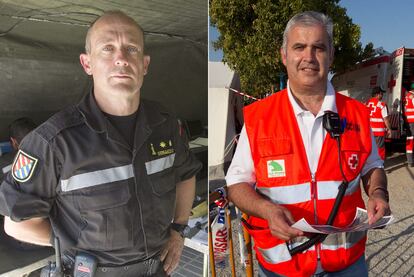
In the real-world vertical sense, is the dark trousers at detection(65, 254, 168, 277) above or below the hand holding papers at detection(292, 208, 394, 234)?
below

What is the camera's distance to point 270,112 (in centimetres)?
170

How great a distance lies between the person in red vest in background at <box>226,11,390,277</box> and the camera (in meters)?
1.59

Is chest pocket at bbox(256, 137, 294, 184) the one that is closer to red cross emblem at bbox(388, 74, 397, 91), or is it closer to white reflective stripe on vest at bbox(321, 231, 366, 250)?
white reflective stripe on vest at bbox(321, 231, 366, 250)

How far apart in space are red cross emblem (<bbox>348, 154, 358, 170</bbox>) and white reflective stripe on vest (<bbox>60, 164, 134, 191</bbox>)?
0.99 meters

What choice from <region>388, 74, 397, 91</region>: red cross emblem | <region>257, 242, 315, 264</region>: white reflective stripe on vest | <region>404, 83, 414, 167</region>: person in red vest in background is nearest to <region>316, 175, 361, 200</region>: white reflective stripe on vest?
<region>257, 242, 315, 264</region>: white reflective stripe on vest

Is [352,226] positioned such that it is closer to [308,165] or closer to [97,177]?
[308,165]

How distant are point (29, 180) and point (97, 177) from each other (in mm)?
176

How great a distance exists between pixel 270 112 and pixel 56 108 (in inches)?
38.4

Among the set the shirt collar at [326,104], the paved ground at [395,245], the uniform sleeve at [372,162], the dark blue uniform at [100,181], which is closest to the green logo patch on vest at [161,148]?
the dark blue uniform at [100,181]

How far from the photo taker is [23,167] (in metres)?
0.95

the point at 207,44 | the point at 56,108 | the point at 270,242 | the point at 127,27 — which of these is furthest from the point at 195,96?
the point at 270,242

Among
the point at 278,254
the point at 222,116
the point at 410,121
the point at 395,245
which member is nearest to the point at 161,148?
the point at 278,254

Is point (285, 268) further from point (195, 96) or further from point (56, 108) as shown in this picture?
point (56, 108)

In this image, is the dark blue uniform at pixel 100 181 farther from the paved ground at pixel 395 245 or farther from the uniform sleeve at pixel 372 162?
the paved ground at pixel 395 245
